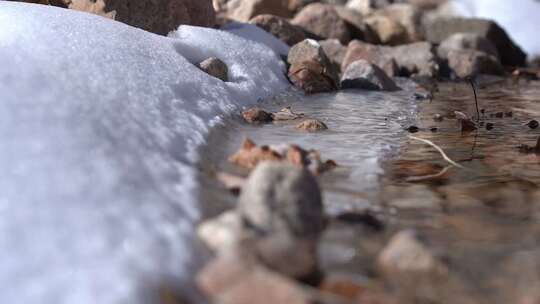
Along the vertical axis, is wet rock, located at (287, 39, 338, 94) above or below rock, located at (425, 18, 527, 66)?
below

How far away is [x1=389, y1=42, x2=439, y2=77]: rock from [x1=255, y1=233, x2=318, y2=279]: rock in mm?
7119

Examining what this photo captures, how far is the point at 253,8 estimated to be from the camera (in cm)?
1016

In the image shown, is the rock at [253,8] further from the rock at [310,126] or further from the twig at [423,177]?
the twig at [423,177]

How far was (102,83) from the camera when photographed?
2645 millimetres

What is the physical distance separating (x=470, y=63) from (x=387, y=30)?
231cm

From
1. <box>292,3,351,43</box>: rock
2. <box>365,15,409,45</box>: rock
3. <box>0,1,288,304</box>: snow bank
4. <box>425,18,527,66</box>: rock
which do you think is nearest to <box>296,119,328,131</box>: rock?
<box>0,1,288,304</box>: snow bank

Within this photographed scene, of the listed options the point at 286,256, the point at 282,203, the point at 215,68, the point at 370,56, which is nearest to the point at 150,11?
the point at 215,68

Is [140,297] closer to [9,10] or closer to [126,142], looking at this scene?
[126,142]

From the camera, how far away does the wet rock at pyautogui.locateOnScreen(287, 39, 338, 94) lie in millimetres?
5793

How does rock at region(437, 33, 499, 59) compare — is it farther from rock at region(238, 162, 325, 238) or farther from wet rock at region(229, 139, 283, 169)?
rock at region(238, 162, 325, 238)

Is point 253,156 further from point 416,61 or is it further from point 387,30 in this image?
point 387,30

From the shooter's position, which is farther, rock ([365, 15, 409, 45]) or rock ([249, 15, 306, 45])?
rock ([365, 15, 409, 45])

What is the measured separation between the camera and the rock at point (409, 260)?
165 cm

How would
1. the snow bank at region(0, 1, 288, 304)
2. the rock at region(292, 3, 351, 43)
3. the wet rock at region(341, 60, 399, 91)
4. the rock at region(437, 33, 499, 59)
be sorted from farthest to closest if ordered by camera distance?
1. the rock at region(437, 33, 499, 59)
2. the rock at region(292, 3, 351, 43)
3. the wet rock at region(341, 60, 399, 91)
4. the snow bank at region(0, 1, 288, 304)
